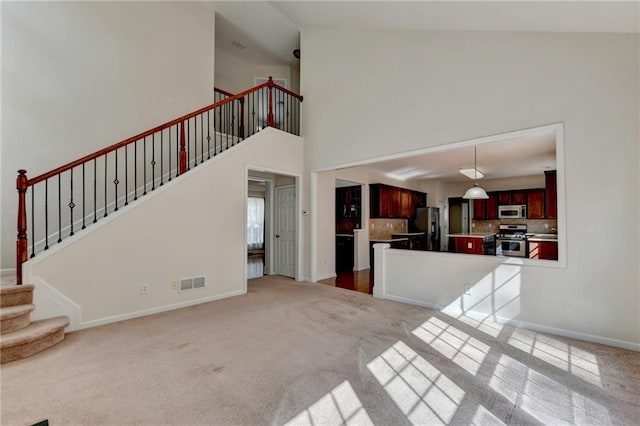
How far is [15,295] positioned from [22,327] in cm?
34

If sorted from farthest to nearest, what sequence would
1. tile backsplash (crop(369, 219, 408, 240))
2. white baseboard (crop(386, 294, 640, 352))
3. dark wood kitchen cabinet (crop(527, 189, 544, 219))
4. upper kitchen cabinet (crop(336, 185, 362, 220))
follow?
dark wood kitchen cabinet (crop(527, 189, 544, 219)) < tile backsplash (crop(369, 219, 408, 240)) < upper kitchen cabinet (crop(336, 185, 362, 220)) < white baseboard (crop(386, 294, 640, 352))

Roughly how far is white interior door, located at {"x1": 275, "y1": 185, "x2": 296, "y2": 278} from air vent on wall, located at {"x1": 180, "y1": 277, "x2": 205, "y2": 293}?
2.15m

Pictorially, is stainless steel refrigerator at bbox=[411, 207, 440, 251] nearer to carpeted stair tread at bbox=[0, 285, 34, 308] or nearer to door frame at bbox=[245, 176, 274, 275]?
door frame at bbox=[245, 176, 274, 275]

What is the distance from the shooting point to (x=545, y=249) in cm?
545

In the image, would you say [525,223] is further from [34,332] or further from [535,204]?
[34,332]

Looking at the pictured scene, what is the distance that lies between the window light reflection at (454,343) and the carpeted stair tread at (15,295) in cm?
407

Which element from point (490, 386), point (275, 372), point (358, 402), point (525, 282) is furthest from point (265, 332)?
point (525, 282)

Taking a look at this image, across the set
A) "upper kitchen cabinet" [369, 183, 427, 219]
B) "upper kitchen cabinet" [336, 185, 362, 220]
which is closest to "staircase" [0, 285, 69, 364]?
"upper kitchen cabinet" [336, 185, 362, 220]

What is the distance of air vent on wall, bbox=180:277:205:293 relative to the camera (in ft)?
13.9

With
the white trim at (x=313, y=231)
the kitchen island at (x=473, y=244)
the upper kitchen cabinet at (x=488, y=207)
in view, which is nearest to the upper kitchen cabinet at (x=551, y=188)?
the kitchen island at (x=473, y=244)

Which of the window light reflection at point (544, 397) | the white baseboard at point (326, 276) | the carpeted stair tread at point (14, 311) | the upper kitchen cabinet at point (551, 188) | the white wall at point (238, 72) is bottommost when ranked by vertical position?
the white baseboard at point (326, 276)

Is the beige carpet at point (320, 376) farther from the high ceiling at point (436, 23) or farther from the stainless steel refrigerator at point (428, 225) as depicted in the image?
the stainless steel refrigerator at point (428, 225)

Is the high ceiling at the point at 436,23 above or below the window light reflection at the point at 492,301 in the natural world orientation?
above

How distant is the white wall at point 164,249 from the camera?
331 centimetres
